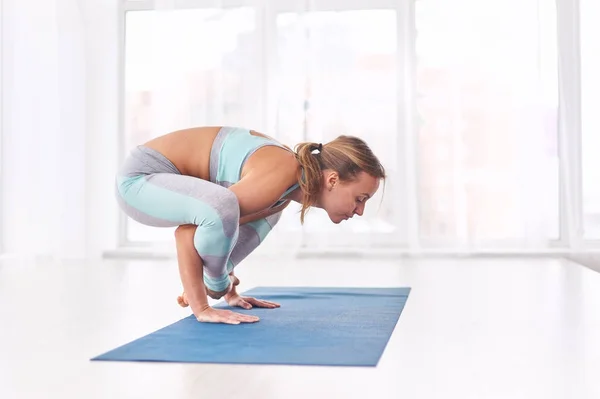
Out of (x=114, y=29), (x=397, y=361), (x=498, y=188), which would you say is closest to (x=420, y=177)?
(x=498, y=188)

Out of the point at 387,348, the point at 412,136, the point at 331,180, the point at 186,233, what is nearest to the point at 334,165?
the point at 331,180

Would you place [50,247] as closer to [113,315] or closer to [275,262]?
[275,262]

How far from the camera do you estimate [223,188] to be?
6.68ft

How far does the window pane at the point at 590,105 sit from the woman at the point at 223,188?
2711 millimetres

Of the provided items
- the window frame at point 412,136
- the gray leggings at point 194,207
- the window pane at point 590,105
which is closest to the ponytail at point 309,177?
the gray leggings at point 194,207

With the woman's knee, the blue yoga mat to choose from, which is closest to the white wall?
the blue yoga mat

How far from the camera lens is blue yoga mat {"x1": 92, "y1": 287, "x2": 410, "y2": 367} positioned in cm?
161

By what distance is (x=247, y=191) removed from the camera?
202cm

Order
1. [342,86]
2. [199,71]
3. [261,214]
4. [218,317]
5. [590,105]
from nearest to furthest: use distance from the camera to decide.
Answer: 1. [218,317]
2. [261,214]
3. [590,105]
4. [342,86]
5. [199,71]

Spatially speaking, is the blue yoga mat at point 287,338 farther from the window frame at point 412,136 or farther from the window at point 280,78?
the window at point 280,78

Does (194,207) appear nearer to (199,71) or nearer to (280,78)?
(280,78)

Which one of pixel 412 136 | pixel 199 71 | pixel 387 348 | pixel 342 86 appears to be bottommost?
pixel 387 348

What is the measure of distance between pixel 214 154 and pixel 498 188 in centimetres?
265

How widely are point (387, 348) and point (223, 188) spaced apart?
59 centimetres
